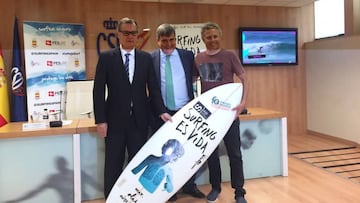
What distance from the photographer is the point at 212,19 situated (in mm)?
5008

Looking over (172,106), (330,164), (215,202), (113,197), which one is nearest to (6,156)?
(113,197)

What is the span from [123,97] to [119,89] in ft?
0.20

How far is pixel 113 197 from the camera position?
219cm

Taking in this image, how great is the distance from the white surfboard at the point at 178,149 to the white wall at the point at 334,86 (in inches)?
105

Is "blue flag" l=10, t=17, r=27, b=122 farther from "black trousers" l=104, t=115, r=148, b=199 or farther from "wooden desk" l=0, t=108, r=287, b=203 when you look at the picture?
"black trousers" l=104, t=115, r=148, b=199

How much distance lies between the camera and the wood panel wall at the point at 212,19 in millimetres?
4340

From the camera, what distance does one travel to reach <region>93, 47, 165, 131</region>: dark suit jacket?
2285 millimetres

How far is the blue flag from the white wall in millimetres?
4170

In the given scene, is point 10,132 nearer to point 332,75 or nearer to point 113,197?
point 113,197

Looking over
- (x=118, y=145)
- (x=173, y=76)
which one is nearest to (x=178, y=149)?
(x=118, y=145)

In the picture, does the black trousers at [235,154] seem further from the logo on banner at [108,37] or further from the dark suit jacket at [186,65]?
the logo on banner at [108,37]

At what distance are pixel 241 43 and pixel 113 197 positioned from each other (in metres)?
3.45

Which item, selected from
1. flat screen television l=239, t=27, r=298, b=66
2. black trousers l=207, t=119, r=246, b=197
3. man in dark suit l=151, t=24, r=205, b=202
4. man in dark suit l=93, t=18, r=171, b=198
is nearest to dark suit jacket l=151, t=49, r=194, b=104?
man in dark suit l=151, t=24, r=205, b=202

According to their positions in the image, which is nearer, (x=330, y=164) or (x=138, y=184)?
(x=138, y=184)
